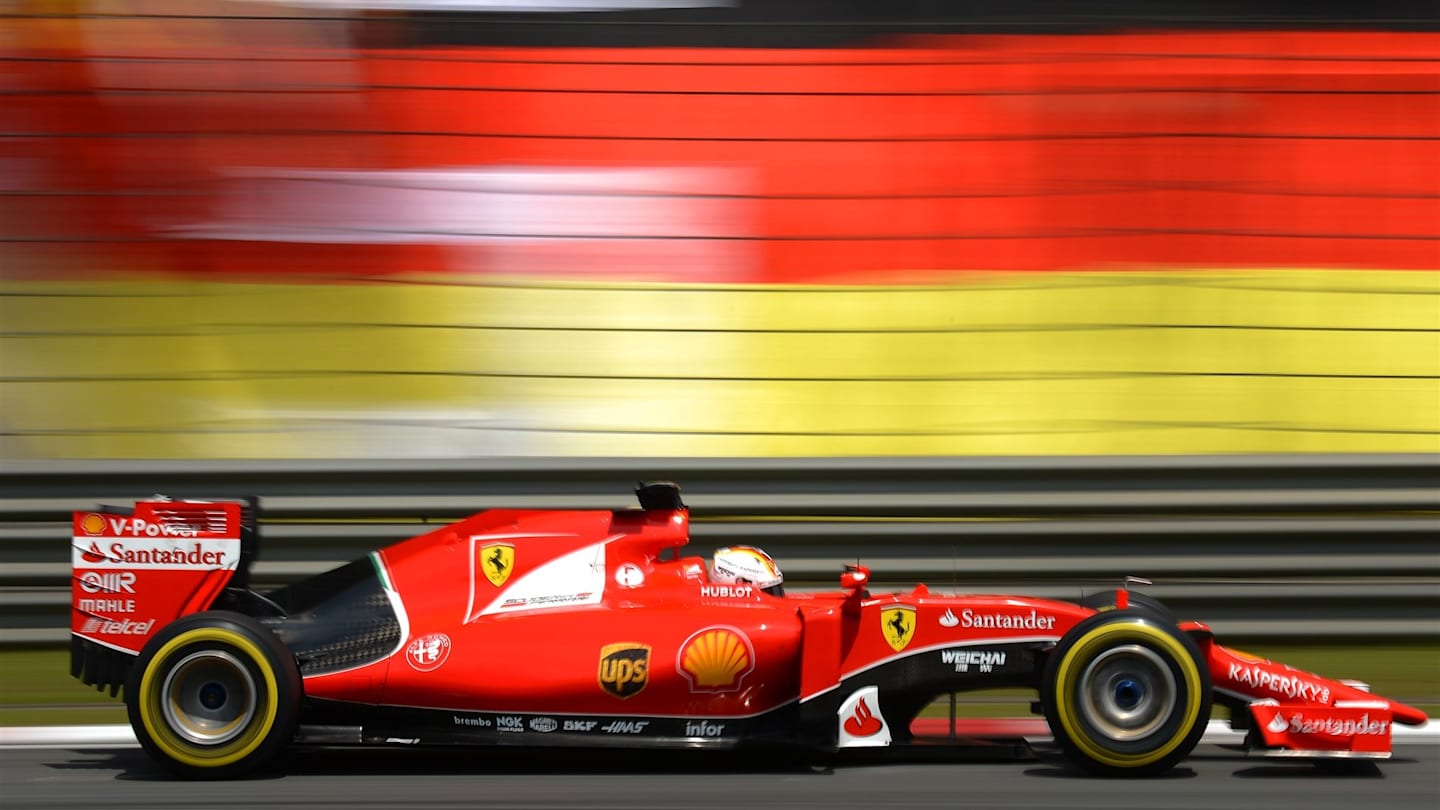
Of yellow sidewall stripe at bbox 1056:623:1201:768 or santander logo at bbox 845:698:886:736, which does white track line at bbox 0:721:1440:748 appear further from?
santander logo at bbox 845:698:886:736

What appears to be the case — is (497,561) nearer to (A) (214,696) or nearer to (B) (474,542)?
(B) (474,542)

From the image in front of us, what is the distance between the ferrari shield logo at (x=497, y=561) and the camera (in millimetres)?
5086

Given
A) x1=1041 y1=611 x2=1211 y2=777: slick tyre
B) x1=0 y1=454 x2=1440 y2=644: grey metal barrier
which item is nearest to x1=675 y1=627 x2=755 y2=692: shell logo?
x1=1041 y1=611 x2=1211 y2=777: slick tyre

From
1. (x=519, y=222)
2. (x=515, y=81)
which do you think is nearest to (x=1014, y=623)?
(x=519, y=222)

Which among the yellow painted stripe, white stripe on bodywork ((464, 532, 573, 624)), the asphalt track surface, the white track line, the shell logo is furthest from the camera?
the yellow painted stripe

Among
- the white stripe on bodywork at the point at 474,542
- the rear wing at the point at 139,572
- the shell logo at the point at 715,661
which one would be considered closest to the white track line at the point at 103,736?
the rear wing at the point at 139,572

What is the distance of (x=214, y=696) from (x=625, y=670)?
1323mm

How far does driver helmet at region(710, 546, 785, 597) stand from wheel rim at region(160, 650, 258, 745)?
1.56m

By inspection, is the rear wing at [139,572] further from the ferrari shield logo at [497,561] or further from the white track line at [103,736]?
the ferrari shield logo at [497,561]

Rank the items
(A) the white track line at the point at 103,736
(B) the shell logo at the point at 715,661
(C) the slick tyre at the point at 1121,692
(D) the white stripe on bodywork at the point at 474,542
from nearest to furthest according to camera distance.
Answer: (C) the slick tyre at the point at 1121,692 → (B) the shell logo at the point at 715,661 → (D) the white stripe on bodywork at the point at 474,542 → (A) the white track line at the point at 103,736

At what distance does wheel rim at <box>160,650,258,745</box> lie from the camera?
4.88 m

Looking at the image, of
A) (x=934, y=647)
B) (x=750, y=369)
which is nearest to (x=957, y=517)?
(x=750, y=369)

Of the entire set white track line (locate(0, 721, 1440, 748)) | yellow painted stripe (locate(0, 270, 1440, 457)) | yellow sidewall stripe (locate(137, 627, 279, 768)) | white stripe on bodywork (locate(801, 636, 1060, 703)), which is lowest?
white track line (locate(0, 721, 1440, 748))

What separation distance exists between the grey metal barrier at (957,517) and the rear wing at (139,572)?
1.65 m
